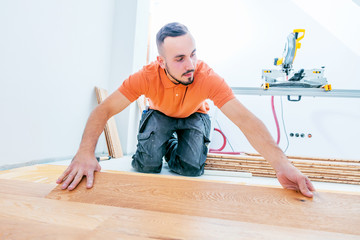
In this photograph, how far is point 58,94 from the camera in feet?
7.11

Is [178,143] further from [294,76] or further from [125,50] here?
[125,50]

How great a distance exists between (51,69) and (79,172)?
142 cm

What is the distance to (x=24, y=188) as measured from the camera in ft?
3.37

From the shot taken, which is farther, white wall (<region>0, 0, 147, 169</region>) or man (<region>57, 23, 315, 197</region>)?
white wall (<region>0, 0, 147, 169</region>)

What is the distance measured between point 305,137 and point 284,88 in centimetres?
137

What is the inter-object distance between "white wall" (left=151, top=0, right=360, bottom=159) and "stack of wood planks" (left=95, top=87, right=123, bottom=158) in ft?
5.33

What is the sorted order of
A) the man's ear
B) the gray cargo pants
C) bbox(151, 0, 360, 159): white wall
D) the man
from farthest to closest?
bbox(151, 0, 360, 159): white wall → the gray cargo pants → the man's ear → the man

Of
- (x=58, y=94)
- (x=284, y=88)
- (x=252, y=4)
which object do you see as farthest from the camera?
(x=252, y=4)

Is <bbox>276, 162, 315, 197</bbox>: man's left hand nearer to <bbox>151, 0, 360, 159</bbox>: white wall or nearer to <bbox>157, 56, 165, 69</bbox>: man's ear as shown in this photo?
<bbox>157, 56, 165, 69</bbox>: man's ear

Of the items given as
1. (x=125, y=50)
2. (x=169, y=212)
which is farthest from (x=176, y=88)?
(x=125, y=50)

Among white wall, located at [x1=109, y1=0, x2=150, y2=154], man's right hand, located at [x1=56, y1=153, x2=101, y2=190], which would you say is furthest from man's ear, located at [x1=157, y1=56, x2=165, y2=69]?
white wall, located at [x1=109, y1=0, x2=150, y2=154]

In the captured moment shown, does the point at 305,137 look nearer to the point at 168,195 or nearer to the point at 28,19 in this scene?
the point at 168,195

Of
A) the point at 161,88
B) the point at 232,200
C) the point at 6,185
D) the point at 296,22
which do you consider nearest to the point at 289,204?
the point at 232,200

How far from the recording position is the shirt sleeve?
1.45m
